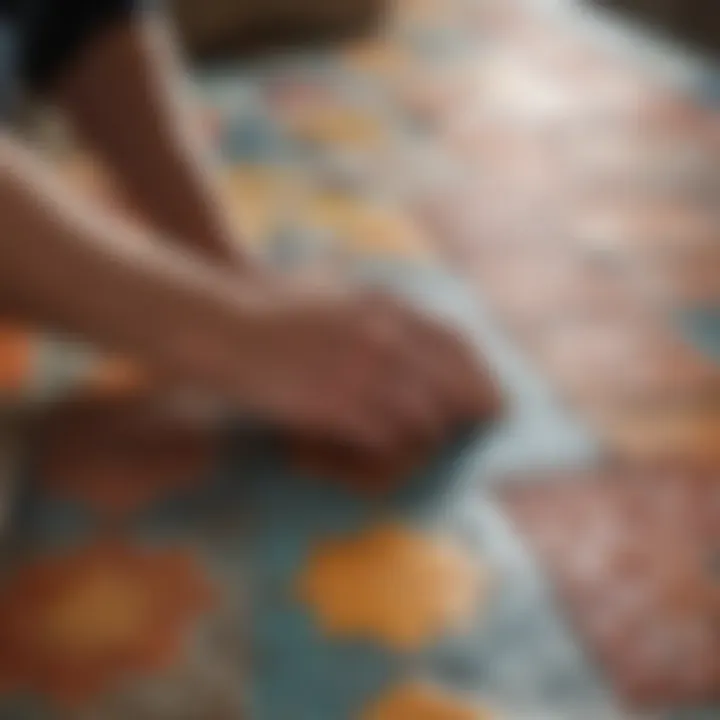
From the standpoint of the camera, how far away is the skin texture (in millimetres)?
604

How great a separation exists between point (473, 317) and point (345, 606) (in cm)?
26

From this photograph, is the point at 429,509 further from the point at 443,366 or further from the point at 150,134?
the point at 150,134

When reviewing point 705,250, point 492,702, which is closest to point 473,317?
point 705,250

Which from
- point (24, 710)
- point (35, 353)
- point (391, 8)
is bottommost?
point (24, 710)

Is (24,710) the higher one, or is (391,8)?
(391,8)

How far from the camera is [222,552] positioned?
22.4 inches

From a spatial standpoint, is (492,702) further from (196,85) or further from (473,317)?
(196,85)

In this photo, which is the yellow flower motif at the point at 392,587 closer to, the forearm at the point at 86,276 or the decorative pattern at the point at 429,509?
the decorative pattern at the point at 429,509

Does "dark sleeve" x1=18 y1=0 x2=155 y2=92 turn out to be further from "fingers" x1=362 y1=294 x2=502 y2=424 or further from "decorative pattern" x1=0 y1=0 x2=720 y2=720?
"fingers" x1=362 y1=294 x2=502 y2=424

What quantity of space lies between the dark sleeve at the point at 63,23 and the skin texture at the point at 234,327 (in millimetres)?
146

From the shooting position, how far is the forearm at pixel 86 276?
A: 1.96ft

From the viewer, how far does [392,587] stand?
554mm

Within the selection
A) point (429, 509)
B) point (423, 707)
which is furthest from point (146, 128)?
point (423, 707)

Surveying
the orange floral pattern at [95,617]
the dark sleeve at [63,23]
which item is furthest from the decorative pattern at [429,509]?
the dark sleeve at [63,23]
